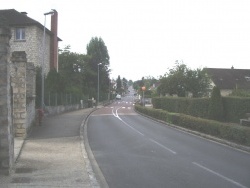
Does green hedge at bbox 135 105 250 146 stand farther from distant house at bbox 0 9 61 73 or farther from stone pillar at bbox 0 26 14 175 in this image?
distant house at bbox 0 9 61 73

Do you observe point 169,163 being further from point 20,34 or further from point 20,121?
point 20,34

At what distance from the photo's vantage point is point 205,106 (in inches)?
1367

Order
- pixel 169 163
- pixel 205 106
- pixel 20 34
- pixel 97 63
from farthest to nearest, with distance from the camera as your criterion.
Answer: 1. pixel 97 63
2. pixel 20 34
3. pixel 205 106
4. pixel 169 163

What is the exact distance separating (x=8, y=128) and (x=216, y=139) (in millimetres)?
13138

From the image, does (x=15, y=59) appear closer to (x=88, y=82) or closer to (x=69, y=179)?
(x=69, y=179)

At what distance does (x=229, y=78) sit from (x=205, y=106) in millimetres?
50621

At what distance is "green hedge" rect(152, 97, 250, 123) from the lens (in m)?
29.9

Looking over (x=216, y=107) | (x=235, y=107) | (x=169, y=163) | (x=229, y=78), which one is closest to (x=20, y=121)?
(x=169, y=163)

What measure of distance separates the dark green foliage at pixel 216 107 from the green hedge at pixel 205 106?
0.37 m

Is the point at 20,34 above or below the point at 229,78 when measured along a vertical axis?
above

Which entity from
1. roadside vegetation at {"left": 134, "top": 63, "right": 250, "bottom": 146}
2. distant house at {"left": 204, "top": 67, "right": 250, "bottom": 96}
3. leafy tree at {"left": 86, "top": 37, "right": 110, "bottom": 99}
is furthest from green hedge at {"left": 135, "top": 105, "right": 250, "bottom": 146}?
leafy tree at {"left": 86, "top": 37, "right": 110, "bottom": 99}

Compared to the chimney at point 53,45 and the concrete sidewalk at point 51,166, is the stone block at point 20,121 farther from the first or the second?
the chimney at point 53,45

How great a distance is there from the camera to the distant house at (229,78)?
260 feet

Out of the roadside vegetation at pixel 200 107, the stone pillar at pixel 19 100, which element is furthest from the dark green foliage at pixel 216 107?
the stone pillar at pixel 19 100
